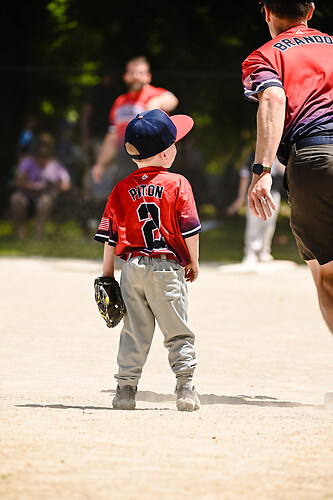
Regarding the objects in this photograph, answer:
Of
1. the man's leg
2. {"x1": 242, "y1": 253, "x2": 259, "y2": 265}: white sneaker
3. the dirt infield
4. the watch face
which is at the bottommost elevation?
the dirt infield

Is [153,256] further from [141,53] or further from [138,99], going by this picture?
[141,53]

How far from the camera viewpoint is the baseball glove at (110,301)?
4.61 m

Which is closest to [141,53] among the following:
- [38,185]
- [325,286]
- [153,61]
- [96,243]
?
[153,61]

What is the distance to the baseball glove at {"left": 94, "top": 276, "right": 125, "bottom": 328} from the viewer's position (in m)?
4.61

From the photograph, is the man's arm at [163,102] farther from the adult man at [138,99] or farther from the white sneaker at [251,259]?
the white sneaker at [251,259]

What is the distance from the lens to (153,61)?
631 inches

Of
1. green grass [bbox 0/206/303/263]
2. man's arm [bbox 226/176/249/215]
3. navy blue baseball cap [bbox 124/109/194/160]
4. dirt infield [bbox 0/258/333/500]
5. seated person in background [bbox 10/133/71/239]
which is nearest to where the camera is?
dirt infield [bbox 0/258/333/500]

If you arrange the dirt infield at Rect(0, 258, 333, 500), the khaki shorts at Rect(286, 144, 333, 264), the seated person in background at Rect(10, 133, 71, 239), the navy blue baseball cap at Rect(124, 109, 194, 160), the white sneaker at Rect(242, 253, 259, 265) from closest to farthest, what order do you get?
the dirt infield at Rect(0, 258, 333, 500) → the khaki shorts at Rect(286, 144, 333, 264) → the navy blue baseball cap at Rect(124, 109, 194, 160) → the white sneaker at Rect(242, 253, 259, 265) → the seated person in background at Rect(10, 133, 71, 239)

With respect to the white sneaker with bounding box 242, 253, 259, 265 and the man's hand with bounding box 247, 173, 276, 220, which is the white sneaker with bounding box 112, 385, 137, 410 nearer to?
the man's hand with bounding box 247, 173, 276, 220

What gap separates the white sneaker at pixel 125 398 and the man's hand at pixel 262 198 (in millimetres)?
1045

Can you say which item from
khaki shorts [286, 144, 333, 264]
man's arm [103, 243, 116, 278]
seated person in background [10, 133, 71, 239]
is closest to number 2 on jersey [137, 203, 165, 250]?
man's arm [103, 243, 116, 278]

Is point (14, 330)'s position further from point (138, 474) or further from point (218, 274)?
point (218, 274)

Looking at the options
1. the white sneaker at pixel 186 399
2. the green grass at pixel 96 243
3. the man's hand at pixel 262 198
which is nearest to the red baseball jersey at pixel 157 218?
the man's hand at pixel 262 198

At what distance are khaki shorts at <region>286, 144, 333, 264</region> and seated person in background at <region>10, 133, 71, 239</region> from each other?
11.0 meters
